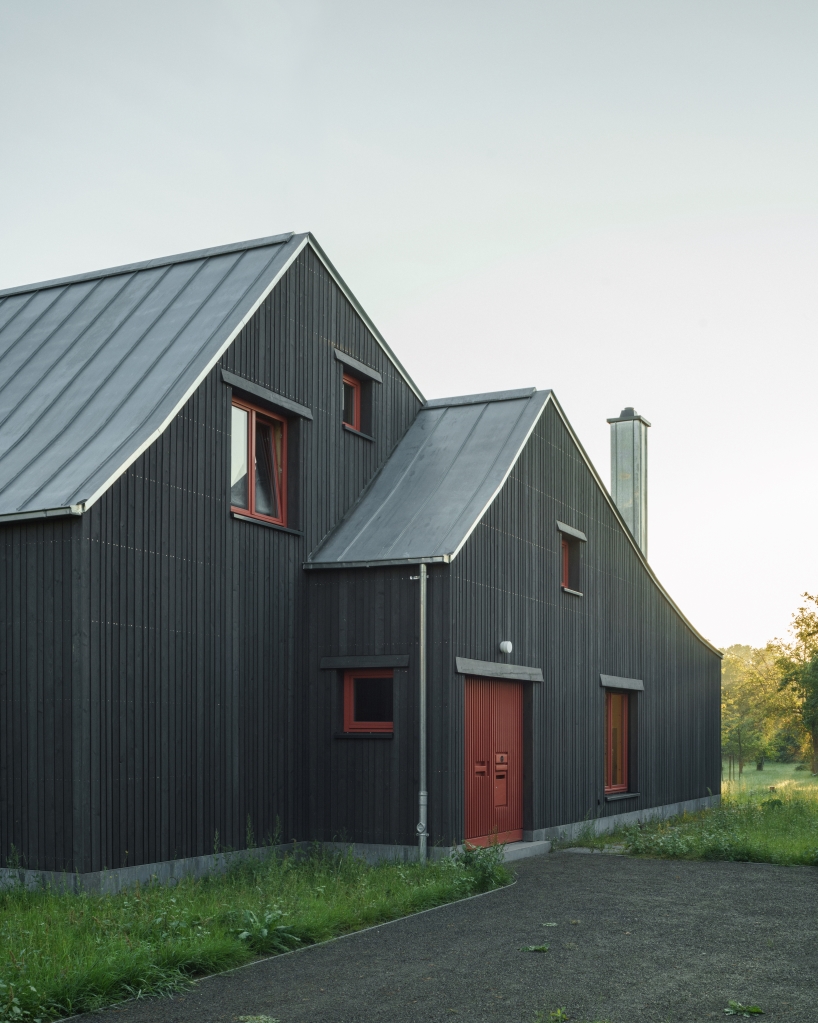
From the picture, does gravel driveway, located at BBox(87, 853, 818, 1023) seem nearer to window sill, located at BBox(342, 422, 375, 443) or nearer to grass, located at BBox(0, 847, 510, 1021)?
grass, located at BBox(0, 847, 510, 1021)

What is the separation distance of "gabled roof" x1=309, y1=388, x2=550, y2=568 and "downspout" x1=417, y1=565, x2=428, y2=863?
1.67 feet

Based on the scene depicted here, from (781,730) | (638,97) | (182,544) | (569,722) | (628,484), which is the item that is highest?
(638,97)

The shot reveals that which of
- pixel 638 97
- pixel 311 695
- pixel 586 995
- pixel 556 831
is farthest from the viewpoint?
pixel 556 831

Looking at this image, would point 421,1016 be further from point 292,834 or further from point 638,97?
point 638,97

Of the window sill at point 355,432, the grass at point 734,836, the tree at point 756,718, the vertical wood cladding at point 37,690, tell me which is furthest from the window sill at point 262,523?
the tree at point 756,718

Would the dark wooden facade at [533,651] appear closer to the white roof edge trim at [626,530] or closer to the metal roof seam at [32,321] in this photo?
the white roof edge trim at [626,530]

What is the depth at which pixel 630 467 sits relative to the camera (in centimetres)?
2573

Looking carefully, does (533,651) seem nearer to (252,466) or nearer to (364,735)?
(364,735)

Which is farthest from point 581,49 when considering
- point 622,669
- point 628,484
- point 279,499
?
point 628,484

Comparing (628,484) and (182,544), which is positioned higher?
(628,484)

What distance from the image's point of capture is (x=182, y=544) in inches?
475

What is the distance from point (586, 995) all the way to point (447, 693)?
243 inches

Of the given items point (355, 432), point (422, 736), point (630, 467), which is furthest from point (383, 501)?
point (630, 467)

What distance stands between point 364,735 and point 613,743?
7022 mm
